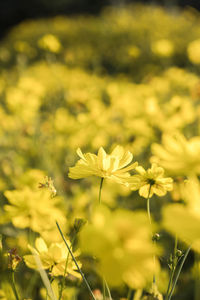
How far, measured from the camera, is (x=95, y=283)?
42.8 inches

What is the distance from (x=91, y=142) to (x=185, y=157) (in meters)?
1.20

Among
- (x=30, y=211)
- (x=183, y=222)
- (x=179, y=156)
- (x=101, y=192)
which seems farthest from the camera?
(x=101, y=192)

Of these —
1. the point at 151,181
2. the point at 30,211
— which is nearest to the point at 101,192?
the point at 30,211

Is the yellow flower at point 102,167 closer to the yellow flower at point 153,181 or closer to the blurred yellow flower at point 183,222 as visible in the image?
the yellow flower at point 153,181

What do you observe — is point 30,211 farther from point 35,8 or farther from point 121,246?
point 35,8

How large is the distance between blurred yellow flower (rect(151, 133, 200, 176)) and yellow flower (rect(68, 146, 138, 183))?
5cm

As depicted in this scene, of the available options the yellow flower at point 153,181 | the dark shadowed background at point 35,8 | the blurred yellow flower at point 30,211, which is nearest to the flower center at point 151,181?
the yellow flower at point 153,181

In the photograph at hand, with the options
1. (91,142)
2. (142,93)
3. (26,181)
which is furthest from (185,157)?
(142,93)

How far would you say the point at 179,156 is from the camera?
1.61ft

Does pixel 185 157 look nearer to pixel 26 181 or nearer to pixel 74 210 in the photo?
pixel 26 181

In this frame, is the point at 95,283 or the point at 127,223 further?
the point at 95,283

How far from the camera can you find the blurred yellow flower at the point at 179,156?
0.45 metres

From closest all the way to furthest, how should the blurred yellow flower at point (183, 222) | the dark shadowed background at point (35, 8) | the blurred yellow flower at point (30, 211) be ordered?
the blurred yellow flower at point (183, 222)
the blurred yellow flower at point (30, 211)
the dark shadowed background at point (35, 8)

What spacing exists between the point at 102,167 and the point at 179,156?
0.40ft
